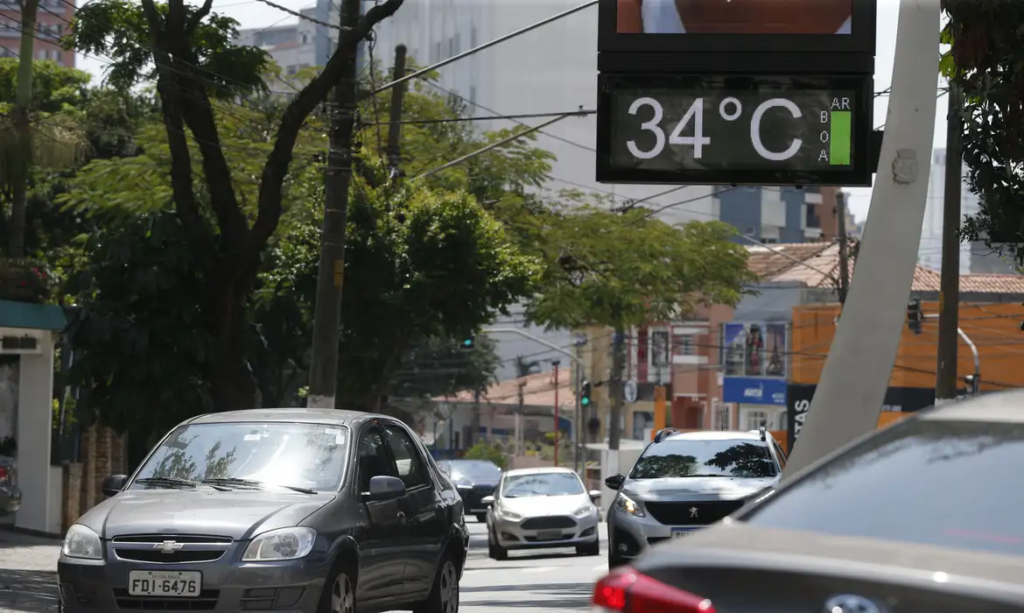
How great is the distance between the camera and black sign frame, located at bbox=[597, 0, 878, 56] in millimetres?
11625

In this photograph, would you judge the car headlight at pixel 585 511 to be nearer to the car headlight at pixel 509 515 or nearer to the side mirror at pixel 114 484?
the car headlight at pixel 509 515

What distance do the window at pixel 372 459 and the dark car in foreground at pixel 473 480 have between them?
97.5 feet

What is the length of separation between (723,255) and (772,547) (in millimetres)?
30220

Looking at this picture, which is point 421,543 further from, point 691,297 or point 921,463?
point 691,297

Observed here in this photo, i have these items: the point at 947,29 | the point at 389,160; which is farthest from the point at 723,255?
the point at 947,29

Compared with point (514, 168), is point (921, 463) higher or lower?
lower

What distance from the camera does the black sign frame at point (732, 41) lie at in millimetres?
11625

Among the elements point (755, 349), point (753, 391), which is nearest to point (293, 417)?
point (753, 391)

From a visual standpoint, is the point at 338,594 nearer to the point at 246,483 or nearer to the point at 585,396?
the point at 246,483

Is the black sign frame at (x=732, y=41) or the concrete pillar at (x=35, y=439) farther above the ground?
the black sign frame at (x=732, y=41)

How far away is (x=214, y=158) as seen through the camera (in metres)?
20.4

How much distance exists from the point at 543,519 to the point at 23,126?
10.1 meters

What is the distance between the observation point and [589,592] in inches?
656

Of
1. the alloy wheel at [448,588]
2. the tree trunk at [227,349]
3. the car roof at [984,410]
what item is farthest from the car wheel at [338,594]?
the tree trunk at [227,349]
